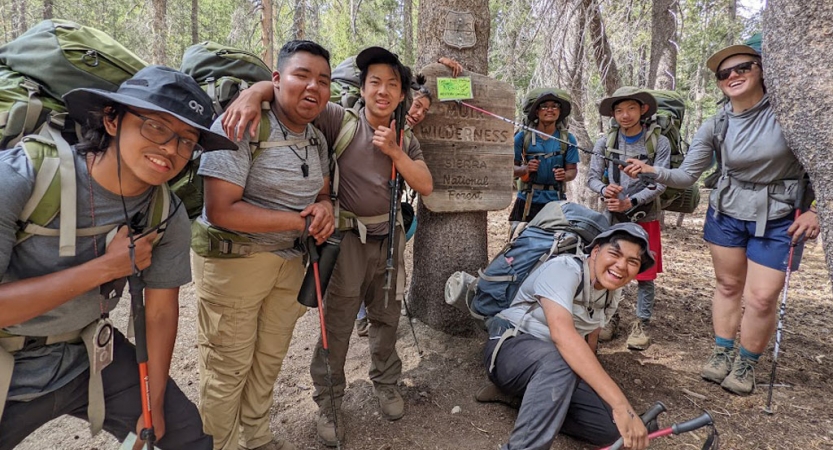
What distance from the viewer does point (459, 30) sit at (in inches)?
152

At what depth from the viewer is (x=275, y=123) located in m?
2.56

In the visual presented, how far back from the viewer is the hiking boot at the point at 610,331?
14.8 feet

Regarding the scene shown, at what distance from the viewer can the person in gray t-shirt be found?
1686 millimetres

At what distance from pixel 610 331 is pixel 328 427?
302 cm

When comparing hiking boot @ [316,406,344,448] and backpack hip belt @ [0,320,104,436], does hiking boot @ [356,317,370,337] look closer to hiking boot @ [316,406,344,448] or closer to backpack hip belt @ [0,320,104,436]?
hiking boot @ [316,406,344,448]

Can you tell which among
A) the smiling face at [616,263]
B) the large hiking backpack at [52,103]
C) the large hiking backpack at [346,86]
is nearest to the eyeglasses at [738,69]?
the smiling face at [616,263]

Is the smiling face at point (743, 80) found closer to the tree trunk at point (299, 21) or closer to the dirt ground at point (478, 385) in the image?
the dirt ground at point (478, 385)

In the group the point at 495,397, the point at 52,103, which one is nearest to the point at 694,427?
the point at 495,397

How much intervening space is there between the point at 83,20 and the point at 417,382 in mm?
30033

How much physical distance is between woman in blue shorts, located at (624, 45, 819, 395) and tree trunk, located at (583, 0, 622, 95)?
3523mm

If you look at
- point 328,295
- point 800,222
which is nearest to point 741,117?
point 800,222

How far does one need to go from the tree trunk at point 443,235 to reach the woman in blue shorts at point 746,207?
4.93ft

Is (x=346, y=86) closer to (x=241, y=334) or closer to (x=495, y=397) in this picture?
(x=241, y=334)

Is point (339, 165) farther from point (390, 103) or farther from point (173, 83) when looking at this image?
point (173, 83)
